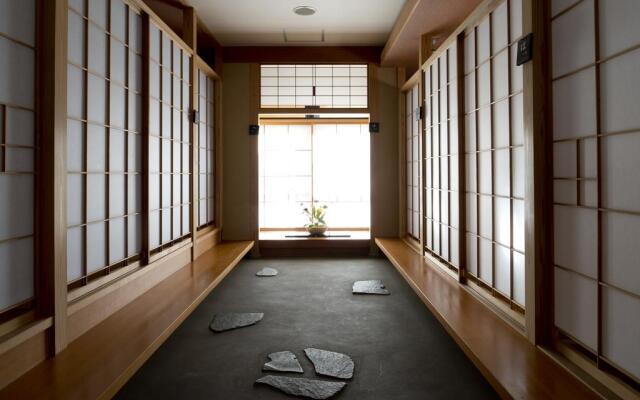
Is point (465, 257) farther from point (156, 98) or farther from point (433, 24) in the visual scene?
point (156, 98)

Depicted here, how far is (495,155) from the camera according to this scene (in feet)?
10.2

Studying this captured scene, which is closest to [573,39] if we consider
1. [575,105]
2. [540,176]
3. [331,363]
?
[575,105]

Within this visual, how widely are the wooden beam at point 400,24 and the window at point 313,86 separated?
1.90 ft

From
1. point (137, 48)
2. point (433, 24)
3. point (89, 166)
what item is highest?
point (433, 24)

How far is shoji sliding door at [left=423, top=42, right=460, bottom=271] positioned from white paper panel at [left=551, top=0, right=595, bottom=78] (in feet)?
5.15

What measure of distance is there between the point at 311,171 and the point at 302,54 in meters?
2.09

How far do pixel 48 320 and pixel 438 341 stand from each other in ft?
8.04

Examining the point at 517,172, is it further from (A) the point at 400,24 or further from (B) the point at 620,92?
(A) the point at 400,24

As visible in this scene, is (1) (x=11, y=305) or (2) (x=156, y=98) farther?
(2) (x=156, y=98)

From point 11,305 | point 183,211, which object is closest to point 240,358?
point 11,305

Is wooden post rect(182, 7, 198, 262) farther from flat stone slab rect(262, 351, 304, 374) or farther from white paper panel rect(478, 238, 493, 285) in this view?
white paper panel rect(478, 238, 493, 285)

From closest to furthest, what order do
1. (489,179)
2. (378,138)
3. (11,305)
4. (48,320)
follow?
1. (11,305)
2. (48,320)
3. (489,179)
4. (378,138)

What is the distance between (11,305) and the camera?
6.77 feet

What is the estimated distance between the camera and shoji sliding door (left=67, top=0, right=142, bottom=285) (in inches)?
103
